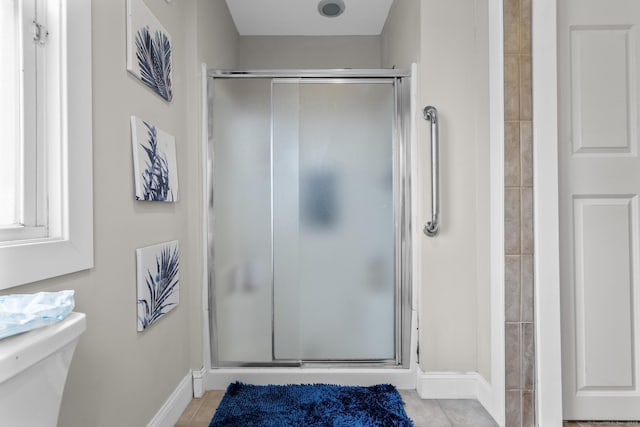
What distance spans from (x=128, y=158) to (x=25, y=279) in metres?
0.54

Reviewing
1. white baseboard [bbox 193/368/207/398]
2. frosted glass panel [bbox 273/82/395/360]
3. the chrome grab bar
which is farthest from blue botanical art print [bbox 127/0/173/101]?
white baseboard [bbox 193/368/207/398]

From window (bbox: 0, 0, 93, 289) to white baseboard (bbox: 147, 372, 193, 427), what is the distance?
2.65 feet

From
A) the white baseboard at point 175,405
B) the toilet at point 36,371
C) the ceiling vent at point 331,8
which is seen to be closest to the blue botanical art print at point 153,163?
the toilet at point 36,371

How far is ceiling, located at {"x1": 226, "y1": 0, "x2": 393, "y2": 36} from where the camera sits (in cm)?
236

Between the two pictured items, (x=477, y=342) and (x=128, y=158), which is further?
(x=477, y=342)

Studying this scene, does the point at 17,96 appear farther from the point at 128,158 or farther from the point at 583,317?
the point at 583,317

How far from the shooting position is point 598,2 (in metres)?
1.48

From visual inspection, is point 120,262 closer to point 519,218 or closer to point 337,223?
point 337,223

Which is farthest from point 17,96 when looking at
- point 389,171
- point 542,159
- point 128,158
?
point 542,159

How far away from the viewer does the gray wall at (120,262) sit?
3.31 feet

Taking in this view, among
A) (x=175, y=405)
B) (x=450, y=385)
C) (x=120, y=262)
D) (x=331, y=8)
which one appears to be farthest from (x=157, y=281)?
(x=331, y=8)

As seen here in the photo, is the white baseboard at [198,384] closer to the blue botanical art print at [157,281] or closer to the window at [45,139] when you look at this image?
the blue botanical art print at [157,281]

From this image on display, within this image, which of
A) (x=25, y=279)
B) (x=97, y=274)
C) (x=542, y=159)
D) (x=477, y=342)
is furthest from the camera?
(x=477, y=342)

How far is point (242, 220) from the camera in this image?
6.07 feet
